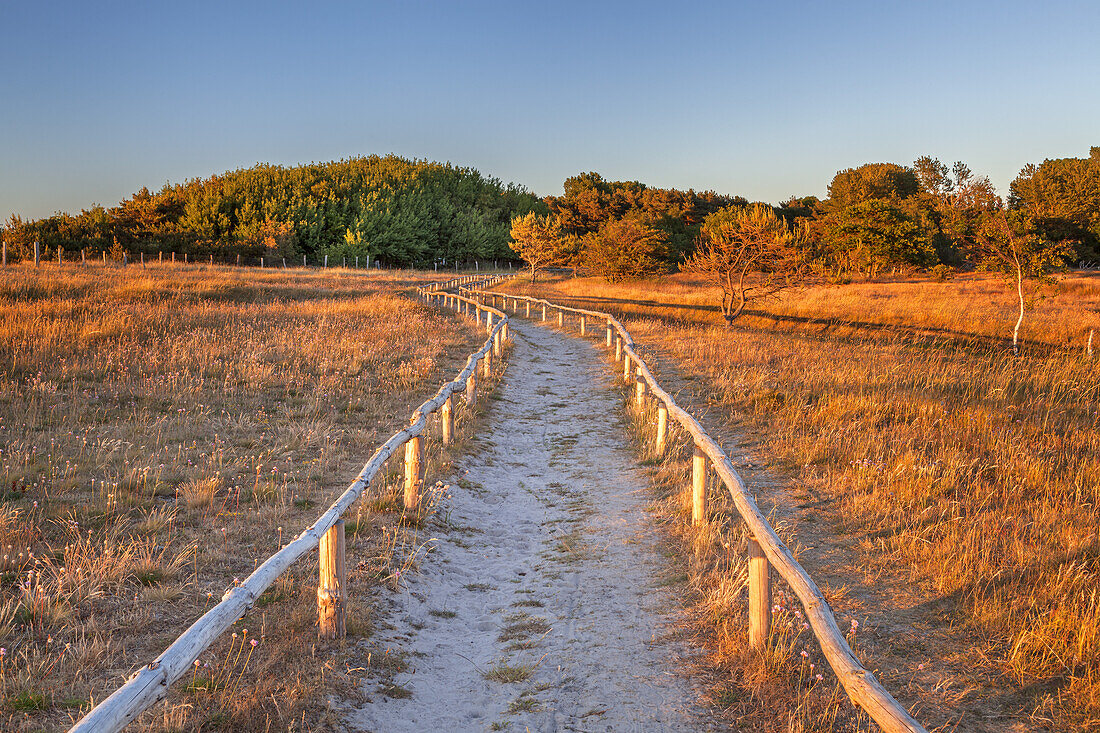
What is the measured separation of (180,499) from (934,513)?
731cm

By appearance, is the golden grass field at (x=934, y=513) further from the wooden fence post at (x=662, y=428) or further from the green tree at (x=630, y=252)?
the green tree at (x=630, y=252)

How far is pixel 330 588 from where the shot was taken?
13.9 ft

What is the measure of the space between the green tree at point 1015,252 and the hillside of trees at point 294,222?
5242 centimetres

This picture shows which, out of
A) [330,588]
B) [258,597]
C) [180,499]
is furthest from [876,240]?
[258,597]

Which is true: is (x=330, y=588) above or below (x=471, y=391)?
below

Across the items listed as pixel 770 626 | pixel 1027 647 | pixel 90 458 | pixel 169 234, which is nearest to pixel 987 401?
pixel 1027 647

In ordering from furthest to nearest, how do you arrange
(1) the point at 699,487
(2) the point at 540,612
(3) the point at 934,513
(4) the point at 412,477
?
1. (4) the point at 412,477
2. (1) the point at 699,487
3. (3) the point at 934,513
4. (2) the point at 540,612

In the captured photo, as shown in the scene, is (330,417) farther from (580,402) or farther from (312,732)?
(312,732)

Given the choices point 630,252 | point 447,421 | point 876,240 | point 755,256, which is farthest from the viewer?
point 630,252

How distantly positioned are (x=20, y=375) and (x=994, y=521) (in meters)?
13.3

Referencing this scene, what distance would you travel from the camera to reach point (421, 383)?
39.9ft

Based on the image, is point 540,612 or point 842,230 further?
point 842,230

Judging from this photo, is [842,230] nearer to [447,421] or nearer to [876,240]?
[876,240]

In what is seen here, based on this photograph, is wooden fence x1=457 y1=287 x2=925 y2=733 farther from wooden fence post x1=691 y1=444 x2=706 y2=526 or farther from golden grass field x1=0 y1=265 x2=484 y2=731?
golden grass field x1=0 y1=265 x2=484 y2=731
